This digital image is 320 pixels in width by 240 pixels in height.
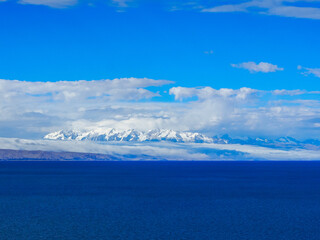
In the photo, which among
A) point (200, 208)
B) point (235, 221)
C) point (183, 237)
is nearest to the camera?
point (183, 237)

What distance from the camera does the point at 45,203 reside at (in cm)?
10100

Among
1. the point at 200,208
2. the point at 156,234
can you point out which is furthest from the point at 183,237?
the point at 200,208

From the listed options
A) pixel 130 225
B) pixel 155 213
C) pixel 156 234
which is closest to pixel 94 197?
pixel 155 213

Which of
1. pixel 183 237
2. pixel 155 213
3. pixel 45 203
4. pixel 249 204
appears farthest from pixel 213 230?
pixel 45 203

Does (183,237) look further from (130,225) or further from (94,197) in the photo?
(94,197)

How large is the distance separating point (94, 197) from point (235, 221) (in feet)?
158

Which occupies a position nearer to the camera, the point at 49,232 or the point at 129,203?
the point at 49,232

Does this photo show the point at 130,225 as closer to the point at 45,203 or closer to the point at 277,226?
the point at 277,226

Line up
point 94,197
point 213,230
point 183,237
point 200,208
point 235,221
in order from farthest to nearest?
1. point 94,197
2. point 200,208
3. point 235,221
4. point 213,230
5. point 183,237

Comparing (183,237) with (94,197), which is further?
(94,197)


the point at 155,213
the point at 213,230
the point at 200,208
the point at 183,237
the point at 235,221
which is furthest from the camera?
the point at 200,208

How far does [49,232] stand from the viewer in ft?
219

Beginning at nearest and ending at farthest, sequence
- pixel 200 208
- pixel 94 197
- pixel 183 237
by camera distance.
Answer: pixel 183 237 → pixel 200 208 → pixel 94 197

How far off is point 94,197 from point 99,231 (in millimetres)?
48438
